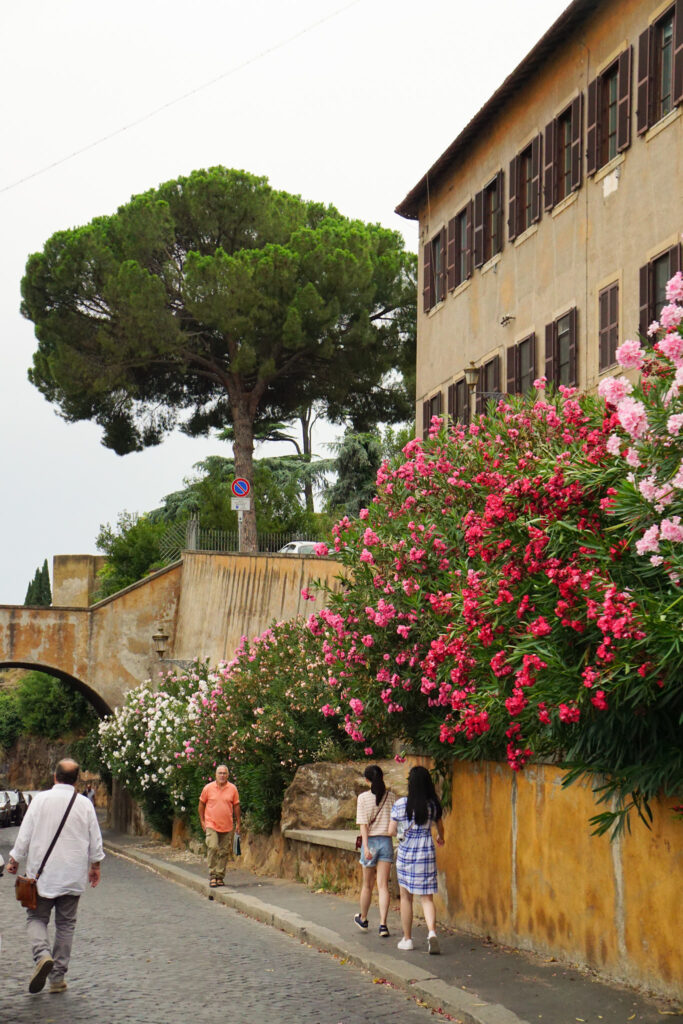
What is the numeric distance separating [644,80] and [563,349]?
4750 mm

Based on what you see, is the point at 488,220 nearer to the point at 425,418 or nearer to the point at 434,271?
the point at 434,271

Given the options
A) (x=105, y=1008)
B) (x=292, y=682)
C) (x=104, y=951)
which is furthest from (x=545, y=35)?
(x=105, y=1008)

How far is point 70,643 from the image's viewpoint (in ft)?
124

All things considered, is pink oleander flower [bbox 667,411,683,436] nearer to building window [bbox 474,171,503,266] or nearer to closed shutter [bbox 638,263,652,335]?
closed shutter [bbox 638,263,652,335]

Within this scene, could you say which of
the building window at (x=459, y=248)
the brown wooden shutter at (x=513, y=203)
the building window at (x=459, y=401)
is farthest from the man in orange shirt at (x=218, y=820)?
the building window at (x=459, y=248)

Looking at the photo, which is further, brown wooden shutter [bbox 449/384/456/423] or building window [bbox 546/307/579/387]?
brown wooden shutter [bbox 449/384/456/423]

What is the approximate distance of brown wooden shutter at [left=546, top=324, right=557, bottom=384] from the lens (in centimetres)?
2327

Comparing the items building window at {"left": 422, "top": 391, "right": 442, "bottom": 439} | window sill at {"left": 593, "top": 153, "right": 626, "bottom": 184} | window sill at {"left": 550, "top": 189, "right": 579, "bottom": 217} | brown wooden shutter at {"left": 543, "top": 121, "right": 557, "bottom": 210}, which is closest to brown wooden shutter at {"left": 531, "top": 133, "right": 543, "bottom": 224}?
brown wooden shutter at {"left": 543, "top": 121, "right": 557, "bottom": 210}

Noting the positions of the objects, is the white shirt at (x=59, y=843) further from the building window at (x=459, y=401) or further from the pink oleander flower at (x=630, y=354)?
the building window at (x=459, y=401)

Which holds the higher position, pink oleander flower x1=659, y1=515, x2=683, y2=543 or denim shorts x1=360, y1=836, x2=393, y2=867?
pink oleander flower x1=659, y1=515, x2=683, y2=543

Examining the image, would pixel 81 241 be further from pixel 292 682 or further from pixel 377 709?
pixel 377 709

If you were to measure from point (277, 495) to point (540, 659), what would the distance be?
41.4m

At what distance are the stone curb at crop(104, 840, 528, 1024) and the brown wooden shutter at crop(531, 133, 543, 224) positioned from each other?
500 inches

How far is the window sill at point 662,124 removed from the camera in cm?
1897
